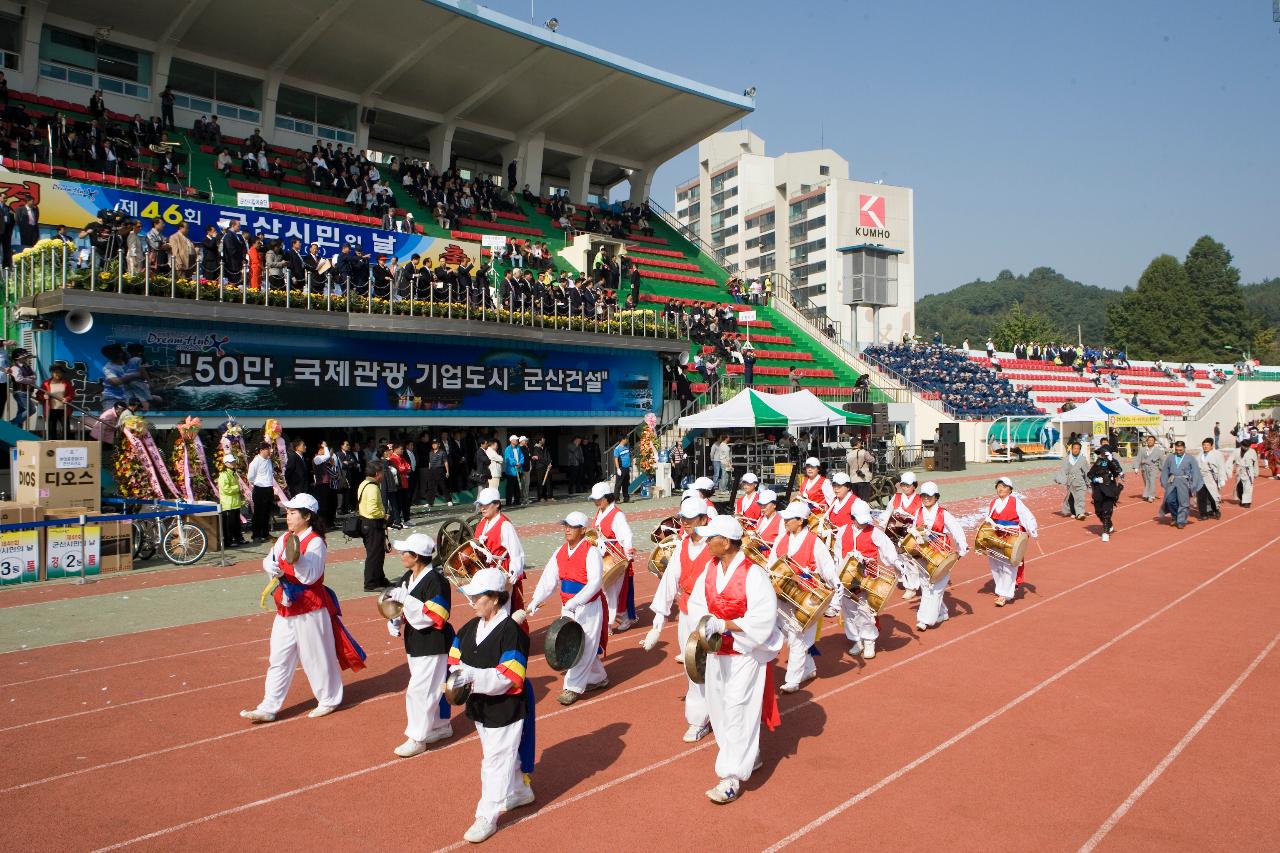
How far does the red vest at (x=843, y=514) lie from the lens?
32.5 feet

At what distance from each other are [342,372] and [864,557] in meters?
14.4

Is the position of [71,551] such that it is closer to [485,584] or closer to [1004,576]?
[485,584]

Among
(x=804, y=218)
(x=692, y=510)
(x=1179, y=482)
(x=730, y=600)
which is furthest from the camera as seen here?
(x=804, y=218)

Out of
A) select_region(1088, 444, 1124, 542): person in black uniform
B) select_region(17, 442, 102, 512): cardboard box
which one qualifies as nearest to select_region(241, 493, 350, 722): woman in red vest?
select_region(17, 442, 102, 512): cardboard box

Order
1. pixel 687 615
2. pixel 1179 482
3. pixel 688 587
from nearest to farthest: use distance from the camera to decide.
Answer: pixel 687 615 < pixel 688 587 < pixel 1179 482

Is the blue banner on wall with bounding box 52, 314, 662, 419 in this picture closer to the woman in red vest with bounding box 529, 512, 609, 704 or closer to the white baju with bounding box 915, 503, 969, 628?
the woman in red vest with bounding box 529, 512, 609, 704

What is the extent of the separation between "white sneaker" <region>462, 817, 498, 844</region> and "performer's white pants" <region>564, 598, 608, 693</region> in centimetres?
262

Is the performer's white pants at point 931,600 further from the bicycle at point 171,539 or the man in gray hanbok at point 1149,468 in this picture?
the man in gray hanbok at point 1149,468

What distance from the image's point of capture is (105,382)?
1675 cm

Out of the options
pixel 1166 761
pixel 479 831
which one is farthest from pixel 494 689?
pixel 1166 761

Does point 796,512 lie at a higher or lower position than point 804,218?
lower

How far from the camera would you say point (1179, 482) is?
62.7ft

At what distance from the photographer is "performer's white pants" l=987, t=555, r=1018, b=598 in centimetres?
1198

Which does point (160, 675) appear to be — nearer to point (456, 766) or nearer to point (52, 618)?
point (52, 618)
